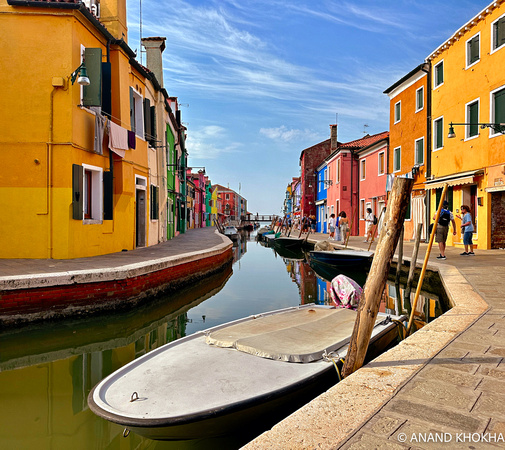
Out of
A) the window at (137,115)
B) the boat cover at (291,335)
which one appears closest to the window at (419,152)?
the window at (137,115)

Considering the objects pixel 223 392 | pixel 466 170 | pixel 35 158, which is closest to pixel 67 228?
pixel 35 158

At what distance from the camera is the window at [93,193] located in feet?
36.7

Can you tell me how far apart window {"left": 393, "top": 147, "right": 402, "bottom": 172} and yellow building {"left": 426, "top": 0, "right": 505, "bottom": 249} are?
3.10 m

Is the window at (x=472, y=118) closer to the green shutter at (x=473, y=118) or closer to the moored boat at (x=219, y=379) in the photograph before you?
the green shutter at (x=473, y=118)

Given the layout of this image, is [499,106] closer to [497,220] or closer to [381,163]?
[497,220]

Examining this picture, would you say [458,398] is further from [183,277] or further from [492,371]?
[183,277]

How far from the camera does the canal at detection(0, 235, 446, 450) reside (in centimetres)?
343

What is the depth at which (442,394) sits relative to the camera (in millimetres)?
2619

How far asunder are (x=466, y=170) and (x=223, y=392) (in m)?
14.9

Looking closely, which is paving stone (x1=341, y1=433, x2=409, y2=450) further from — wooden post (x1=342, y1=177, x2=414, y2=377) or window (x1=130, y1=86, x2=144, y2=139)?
window (x1=130, y1=86, x2=144, y2=139)

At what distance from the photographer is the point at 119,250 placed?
41.1 feet

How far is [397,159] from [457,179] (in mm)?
6306

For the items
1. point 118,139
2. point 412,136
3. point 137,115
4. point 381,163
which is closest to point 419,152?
point 412,136

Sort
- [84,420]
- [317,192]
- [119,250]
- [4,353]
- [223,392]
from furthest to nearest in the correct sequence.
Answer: [317,192] → [119,250] → [4,353] → [84,420] → [223,392]
